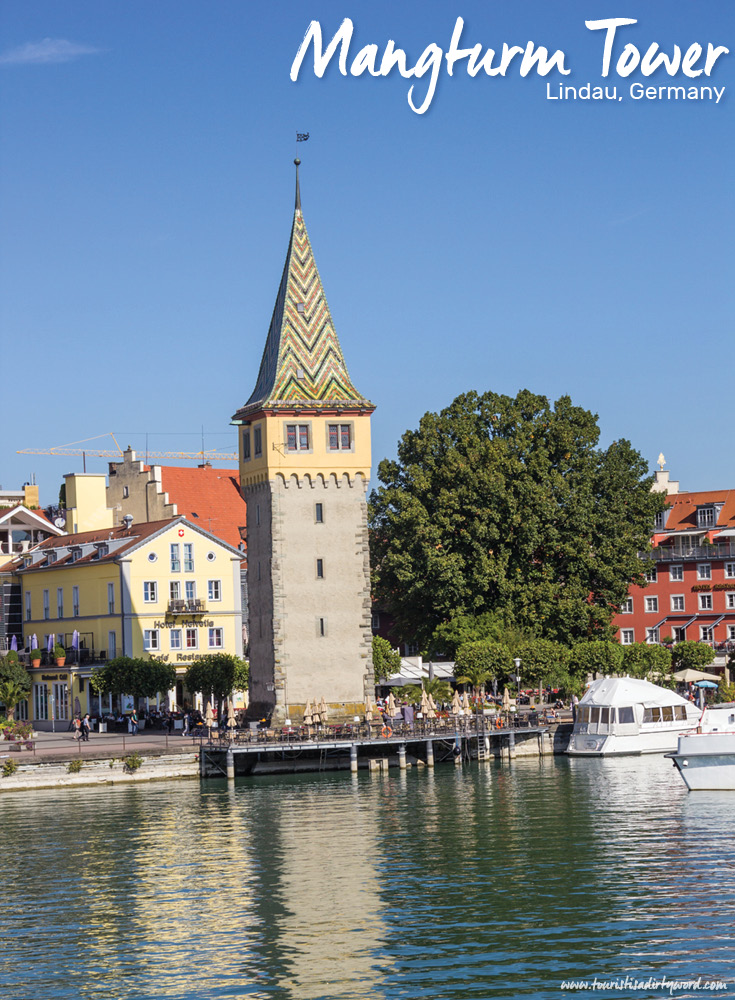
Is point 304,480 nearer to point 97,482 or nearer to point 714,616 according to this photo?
point 97,482

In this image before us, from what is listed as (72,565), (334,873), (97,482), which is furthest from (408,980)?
(97,482)

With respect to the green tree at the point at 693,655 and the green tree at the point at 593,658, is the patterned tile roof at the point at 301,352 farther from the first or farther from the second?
the green tree at the point at 693,655

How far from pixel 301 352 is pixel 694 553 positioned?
41.3 meters

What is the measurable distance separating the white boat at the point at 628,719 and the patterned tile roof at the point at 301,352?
1731cm

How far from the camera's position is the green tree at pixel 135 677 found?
75875 mm

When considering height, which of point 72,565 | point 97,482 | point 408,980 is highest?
point 97,482

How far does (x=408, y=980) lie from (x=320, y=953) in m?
2.98

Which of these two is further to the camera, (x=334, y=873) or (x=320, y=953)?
(x=334, y=873)

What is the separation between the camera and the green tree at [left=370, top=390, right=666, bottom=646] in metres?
78.8

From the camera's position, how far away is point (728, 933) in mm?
29500

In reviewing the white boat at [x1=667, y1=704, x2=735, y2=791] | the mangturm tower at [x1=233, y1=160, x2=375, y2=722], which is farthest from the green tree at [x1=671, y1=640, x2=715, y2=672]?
the white boat at [x1=667, y1=704, x2=735, y2=791]

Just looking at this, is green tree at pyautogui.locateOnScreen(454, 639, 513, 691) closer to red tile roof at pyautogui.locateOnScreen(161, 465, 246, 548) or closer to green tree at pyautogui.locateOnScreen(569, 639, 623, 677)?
green tree at pyautogui.locateOnScreen(569, 639, 623, 677)

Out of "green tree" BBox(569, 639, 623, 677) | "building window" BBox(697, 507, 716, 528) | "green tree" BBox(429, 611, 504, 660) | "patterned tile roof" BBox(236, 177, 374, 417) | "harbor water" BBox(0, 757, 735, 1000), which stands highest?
"patterned tile roof" BBox(236, 177, 374, 417)

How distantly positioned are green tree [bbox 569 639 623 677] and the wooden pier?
27.8 ft
